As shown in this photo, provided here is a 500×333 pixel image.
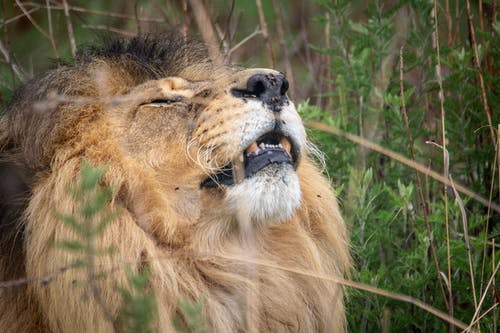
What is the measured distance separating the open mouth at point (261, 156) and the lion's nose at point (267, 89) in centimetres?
13

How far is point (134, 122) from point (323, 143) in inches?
58.3

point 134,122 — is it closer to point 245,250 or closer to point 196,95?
point 196,95

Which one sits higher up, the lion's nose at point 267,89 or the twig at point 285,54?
the lion's nose at point 267,89

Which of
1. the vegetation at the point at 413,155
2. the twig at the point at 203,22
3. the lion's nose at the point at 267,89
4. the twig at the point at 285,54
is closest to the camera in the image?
the lion's nose at the point at 267,89

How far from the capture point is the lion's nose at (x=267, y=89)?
360 cm

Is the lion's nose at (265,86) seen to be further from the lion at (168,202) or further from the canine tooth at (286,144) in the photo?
the canine tooth at (286,144)

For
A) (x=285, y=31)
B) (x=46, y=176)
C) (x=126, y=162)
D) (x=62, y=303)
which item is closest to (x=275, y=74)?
(x=126, y=162)

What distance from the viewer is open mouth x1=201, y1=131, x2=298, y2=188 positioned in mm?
3568

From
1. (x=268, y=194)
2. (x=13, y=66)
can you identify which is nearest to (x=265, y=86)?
(x=268, y=194)

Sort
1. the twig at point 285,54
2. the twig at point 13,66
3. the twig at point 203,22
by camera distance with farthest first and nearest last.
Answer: the twig at point 285,54 → the twig at point 203,22 → the twig at point 13,66

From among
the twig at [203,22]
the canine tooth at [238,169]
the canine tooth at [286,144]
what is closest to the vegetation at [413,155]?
the twig at [203,22]

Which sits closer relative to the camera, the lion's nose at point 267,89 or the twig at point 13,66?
the lion's nose at point 267,89

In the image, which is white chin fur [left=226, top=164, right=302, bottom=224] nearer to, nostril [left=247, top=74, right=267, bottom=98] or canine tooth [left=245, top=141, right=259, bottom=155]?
canine tooth [left=245, top=141, right=259, bottom=155]

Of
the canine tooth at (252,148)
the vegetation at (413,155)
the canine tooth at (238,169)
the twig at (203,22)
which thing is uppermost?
the twig at (203,22)
